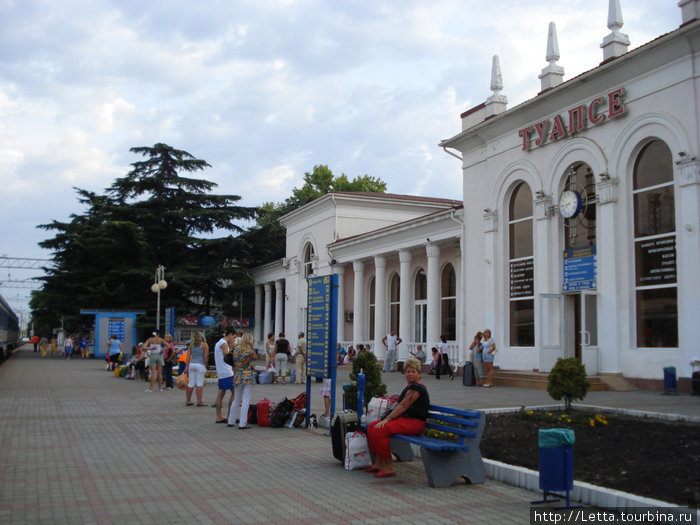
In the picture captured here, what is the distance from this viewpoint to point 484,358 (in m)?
20.3

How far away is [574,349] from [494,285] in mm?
3815

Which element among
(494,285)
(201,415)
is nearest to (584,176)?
(494,285)

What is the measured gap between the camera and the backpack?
12.1m

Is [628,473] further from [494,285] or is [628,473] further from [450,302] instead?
[450,302]

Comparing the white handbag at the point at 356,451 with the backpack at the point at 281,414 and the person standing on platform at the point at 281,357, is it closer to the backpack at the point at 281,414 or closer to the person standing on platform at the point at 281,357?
the backpack at the point at 281,414

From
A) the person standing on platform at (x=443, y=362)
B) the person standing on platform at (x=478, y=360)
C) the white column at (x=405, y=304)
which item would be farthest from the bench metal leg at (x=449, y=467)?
the white column at (x=405, y=304)

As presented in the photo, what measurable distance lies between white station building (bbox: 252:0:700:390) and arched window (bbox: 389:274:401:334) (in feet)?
16.1

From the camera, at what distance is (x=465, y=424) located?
768 cm

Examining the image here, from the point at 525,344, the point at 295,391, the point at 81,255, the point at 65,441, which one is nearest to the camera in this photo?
the point at 65,441

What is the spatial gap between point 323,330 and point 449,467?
462 centimetres

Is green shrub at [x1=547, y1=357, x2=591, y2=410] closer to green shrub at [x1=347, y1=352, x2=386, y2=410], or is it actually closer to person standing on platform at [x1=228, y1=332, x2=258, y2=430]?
green shrub at [x1=347, y1=352, x2=386, y2=410]

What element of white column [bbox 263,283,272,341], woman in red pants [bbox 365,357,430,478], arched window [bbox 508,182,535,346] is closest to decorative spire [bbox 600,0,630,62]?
arched window [bbox 508,182,535,346]

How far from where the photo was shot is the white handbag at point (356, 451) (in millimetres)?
8359

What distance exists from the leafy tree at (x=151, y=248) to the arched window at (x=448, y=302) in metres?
Result: 22.7
